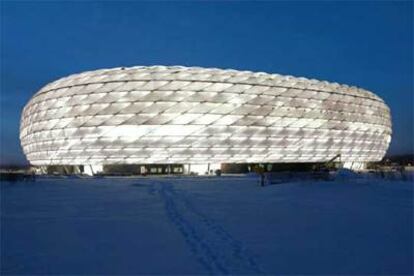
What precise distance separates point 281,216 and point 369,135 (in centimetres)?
5506

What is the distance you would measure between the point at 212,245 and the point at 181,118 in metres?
42.2

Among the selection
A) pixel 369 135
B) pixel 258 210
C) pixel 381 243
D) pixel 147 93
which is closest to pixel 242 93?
pixel 147 93

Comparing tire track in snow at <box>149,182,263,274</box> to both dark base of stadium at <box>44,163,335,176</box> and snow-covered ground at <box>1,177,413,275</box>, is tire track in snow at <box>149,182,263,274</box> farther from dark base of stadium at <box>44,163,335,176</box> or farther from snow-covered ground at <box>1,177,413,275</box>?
dark base of stadium at <box>44,163,335,176</box>

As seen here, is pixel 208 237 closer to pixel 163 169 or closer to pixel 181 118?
pixel 181 118

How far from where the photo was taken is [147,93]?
50.8 meters

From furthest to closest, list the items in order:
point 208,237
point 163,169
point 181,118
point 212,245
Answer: point 163,169 → point 181,118 → point 208,237 → point 212,245

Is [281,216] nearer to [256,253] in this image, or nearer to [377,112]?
[256,253]

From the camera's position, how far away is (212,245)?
8.75m

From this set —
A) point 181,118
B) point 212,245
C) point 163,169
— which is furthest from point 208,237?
point 163,169

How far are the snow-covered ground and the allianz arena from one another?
1370 inches

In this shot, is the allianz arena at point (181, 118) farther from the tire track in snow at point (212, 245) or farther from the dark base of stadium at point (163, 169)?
the tire track in snow at point (212, 245)

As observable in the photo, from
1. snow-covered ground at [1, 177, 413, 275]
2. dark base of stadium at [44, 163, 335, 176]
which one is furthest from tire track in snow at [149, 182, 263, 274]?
dark base of stadium at [44, 163, 335, 176]

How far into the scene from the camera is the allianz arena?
166 ft

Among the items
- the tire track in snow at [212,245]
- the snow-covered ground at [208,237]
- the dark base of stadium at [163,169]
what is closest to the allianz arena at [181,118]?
the dark base of stadium at [163,169]
